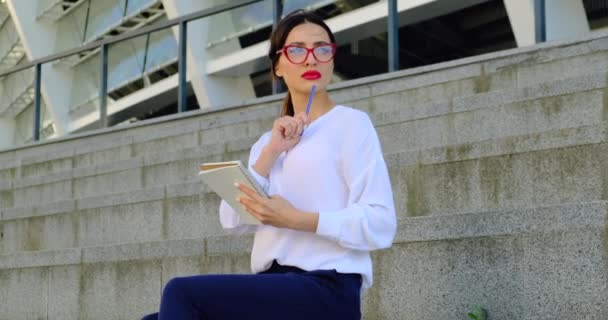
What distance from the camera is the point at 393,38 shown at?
8008 millimetres

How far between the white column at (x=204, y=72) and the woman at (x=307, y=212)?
293 inches

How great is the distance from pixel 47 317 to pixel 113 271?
0.67 meters

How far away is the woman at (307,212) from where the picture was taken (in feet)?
7.74

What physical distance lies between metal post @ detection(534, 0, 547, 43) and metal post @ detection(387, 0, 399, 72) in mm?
1204

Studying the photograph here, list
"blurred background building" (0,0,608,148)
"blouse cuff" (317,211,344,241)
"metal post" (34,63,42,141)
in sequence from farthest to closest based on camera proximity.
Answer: "metal post" (34,63,42,141), "blurred background building" (0,0,608,148), "blouse cuff" (317,211,344,241)

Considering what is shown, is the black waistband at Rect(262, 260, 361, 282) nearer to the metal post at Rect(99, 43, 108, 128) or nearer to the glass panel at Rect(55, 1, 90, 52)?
the metal post at Rect(99, 43, 108, 128)

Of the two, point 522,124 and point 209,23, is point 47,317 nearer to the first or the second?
point 522,124

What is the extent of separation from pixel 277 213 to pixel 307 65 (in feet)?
1.61

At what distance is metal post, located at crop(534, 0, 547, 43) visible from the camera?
7.07 m

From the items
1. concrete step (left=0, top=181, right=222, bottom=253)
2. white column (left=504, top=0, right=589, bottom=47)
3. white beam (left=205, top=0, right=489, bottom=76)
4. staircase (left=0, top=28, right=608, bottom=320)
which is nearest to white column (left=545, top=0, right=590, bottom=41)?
white column (left=504, top=0, right=589, bottom=47)

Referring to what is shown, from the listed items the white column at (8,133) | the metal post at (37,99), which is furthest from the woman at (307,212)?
the white column at (8,133)

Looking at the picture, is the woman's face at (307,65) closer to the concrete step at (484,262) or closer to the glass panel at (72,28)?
the concrete step at (484,262)

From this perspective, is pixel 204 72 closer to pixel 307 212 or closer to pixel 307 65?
pixel 307 65

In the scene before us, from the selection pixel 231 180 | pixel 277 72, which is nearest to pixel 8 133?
pixel 277 72
